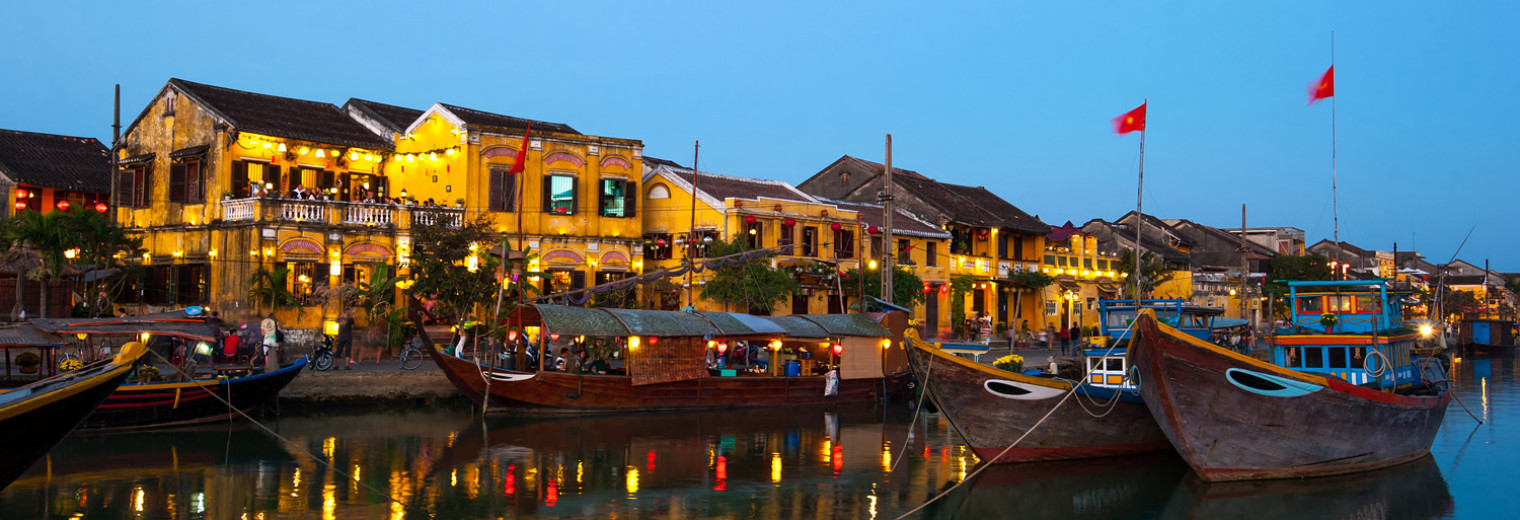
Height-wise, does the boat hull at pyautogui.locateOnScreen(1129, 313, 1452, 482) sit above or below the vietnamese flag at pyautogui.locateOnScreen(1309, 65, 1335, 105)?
below

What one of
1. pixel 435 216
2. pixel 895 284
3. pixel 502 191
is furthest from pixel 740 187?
pixel 435 216

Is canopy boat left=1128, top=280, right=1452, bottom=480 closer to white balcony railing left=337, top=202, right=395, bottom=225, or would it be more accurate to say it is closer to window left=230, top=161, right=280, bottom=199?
white balcony railing left=337, top=202, right=395, bottom=225

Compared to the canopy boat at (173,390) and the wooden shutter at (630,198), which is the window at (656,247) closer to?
the wooden shutter at (630,198)

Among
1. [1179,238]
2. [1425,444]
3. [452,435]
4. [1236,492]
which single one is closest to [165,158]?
[452,435]

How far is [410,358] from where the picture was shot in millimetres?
27359

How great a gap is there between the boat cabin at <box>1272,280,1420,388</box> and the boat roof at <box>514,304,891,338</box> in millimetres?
9640

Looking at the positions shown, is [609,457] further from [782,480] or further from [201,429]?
[201,429]

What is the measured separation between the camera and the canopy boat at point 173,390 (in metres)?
21.0

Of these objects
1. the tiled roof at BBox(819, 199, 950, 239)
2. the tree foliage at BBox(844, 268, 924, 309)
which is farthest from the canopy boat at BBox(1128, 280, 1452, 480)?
the tiled roof at BBox(819, 199, 950, 239)

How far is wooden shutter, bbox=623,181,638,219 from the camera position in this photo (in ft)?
116

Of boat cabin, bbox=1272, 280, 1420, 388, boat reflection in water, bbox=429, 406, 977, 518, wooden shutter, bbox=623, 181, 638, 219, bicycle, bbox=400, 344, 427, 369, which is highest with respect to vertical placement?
wooden shutter, bbox=623, 181, 638, 219

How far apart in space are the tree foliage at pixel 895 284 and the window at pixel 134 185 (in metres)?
20.0

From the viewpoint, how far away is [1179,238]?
59.1 m

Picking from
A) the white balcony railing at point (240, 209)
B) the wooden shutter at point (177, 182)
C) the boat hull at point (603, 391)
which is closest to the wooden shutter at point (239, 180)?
the white balcony railing at point (240, 209)
